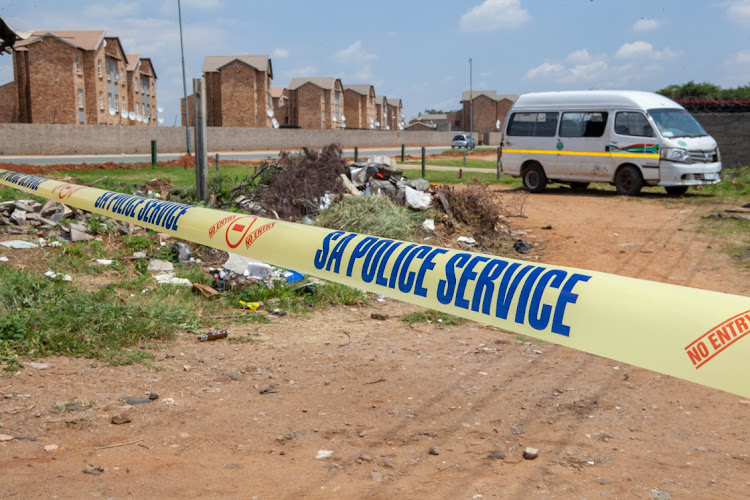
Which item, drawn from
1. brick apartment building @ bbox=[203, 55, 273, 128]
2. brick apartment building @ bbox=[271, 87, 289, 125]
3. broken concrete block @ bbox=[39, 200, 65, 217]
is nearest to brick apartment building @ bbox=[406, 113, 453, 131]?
brick apartment building @ bbox=[271, 87, 289, 125]

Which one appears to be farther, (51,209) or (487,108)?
(487,108)

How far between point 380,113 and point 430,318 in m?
110

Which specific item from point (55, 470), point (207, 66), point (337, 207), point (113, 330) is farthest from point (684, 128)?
point (207, 66)

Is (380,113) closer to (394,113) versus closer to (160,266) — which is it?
(394,113)

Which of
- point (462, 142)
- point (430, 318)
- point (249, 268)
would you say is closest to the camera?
point (430, 318)

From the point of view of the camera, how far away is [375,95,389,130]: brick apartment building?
112 metres

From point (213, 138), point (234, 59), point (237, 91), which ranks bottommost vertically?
point (213, 138)

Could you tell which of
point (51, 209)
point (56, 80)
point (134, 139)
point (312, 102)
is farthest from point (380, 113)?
point (51, 209)

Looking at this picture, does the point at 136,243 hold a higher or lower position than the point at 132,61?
lower

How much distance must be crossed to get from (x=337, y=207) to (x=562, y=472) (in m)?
7.09

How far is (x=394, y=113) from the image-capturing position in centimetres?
12594

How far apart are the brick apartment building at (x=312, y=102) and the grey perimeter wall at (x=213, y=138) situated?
59.5ft

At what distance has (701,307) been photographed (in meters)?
2.56

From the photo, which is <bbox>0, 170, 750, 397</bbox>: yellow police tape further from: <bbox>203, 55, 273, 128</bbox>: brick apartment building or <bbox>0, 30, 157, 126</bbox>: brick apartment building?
<bbox>203, 55, 273, 128</bbox>: brick apartment building
